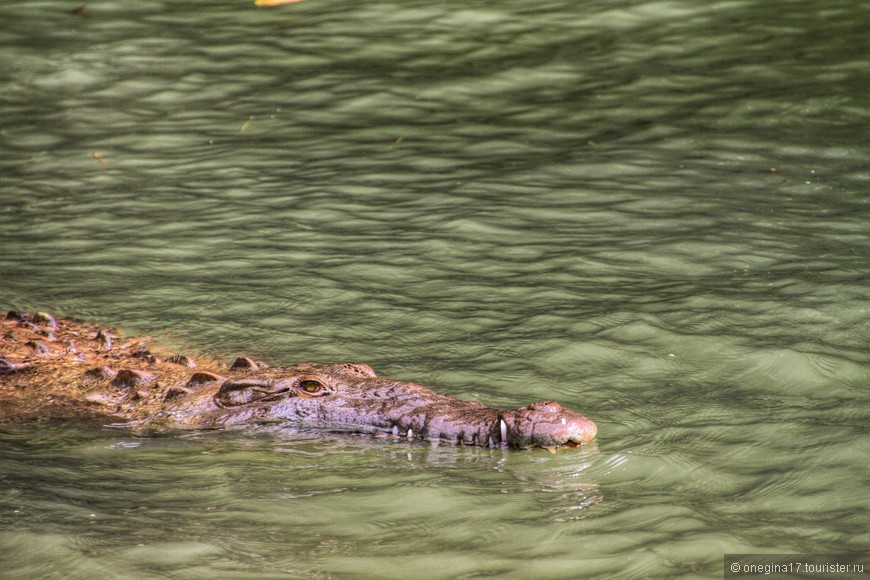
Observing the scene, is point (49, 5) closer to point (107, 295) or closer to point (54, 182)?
point (54, 182)

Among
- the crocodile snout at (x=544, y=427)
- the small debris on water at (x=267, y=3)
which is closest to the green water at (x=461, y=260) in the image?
the crocodile snout at (x=544, y=427)

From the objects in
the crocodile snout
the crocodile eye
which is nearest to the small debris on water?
the crocodile eye

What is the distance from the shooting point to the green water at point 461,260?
3.90m

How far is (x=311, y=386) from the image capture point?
5.22 meters

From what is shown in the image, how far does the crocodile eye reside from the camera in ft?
17.1

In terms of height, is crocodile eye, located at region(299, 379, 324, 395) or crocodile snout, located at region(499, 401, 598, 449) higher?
crocodile snout, located at region(499, 401, 598, 449)

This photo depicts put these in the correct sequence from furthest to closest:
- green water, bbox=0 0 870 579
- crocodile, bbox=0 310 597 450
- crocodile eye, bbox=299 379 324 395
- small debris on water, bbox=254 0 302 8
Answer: small debris on water, bbox=254 0 302 8 < crocodile eye, bbox=299 379 324 395 < crocodile, bbox=0 310 597 450 < green water, bbox=0 0 870 579

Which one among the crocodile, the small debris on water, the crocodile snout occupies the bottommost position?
the crocodile

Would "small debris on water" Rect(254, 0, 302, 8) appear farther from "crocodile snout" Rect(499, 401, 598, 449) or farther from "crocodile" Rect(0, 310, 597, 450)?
"crocodile snout" Rect(499, 401, 598, 449)

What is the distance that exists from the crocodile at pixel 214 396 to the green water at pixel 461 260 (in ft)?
0.43

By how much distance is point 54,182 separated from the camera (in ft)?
29.2

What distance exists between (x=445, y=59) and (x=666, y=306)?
6.19 meters

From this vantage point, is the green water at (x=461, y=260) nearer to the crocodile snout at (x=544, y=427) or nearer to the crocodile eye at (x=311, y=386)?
the crocodile snout at (x=544, y=427)

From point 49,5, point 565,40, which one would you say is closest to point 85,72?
point 49,5
